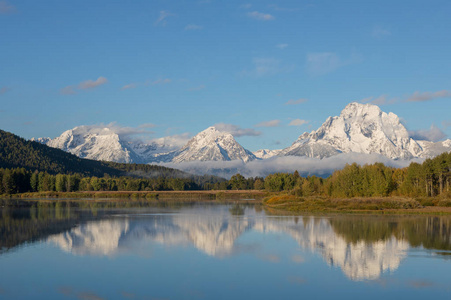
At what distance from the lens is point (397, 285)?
3269 centimetres

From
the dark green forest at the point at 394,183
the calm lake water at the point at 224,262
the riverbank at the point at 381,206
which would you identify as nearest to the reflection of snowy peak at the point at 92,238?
the calm lake water at the point at 224,262

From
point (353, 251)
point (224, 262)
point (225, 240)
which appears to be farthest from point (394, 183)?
point (224, 262)

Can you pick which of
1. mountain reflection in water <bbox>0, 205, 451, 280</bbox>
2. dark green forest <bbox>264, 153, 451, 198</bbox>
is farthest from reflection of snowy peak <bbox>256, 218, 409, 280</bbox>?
dark green forest <bbox>264, 153, 451, 198</bbox>

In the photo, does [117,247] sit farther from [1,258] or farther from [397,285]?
[397,285]

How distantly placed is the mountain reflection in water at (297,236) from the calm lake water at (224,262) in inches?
4.6

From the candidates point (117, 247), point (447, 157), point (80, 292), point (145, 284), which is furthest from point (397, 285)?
point (447, 157)

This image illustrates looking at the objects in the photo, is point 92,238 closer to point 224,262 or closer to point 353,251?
point 224,262

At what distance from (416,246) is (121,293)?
33174 millimetres

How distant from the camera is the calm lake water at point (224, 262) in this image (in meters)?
31.2

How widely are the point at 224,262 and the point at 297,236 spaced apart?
1843 centimetres

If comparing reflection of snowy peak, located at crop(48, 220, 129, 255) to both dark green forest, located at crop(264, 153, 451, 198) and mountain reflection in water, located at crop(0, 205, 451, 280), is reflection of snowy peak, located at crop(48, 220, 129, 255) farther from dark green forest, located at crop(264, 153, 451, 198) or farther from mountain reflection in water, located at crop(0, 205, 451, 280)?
dark green forest, located at crop(264, 153, 451, 198)

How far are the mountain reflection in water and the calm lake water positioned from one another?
0.38 feet

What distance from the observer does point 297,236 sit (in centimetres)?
5747

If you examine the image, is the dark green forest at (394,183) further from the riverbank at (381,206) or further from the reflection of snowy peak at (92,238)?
the reflection of snowy peak at (92,238)
